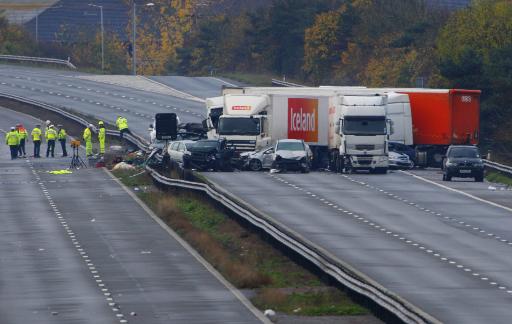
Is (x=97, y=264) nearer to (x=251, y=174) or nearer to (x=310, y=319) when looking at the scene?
(x=310, y=319)

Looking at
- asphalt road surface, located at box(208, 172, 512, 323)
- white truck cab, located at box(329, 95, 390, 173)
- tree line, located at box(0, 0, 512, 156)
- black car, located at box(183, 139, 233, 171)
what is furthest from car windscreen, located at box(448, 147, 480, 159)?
tree line, located at box(0, 0, 512, 156)

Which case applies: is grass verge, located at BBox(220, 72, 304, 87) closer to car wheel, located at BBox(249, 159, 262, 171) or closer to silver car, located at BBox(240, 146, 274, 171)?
silver car, located at BBox(240, 146, 274, 171)

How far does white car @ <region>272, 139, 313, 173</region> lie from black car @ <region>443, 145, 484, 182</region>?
6.19 meters

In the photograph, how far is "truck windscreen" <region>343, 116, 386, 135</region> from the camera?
208 ft

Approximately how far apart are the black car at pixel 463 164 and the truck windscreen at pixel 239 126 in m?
9.64

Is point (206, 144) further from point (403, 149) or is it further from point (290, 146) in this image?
point (403, 149)

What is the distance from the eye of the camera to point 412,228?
44062 millimetres

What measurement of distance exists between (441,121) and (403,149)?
8.62ft

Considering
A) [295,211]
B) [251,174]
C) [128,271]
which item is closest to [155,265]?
[128,271]

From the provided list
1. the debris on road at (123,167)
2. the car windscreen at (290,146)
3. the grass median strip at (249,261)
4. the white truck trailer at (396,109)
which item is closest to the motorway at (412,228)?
the grass median strip at (249,261)

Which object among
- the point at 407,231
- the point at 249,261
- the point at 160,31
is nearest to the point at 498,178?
the point at 407,231

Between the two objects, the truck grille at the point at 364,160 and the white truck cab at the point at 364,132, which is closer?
the white truck cab at the point at 364,132

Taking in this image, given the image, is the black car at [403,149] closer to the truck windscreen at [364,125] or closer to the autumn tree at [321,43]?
the truck windscreen at [364,125]

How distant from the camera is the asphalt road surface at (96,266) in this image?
30.1 m
